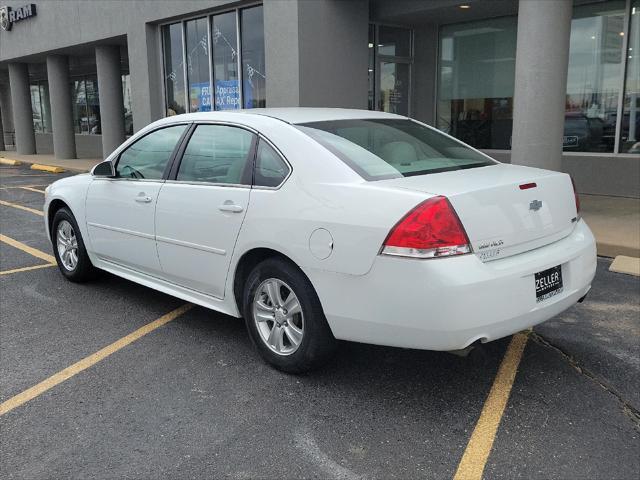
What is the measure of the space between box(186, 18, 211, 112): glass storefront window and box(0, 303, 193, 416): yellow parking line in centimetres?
1022

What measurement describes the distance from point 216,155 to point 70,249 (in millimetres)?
2359

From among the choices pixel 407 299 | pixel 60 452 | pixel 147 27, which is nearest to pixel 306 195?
pixel 407 299

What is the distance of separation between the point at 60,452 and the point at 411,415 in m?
1.77

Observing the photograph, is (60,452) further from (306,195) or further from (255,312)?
(306,195)

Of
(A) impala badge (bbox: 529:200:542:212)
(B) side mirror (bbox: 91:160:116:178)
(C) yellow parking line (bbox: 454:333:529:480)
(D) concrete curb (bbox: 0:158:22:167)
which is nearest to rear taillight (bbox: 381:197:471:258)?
(A) impala badge (bbox: 529:200:542:212)

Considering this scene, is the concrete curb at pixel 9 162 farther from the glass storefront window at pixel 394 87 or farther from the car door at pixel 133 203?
the car door at pixel 133 203

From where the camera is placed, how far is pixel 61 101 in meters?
21.1

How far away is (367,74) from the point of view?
1237 cm

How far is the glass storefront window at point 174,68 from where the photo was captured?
14.9 m

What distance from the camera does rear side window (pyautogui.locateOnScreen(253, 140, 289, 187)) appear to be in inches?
148

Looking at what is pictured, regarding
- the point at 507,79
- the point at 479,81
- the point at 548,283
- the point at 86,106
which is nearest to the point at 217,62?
the point at 479,81

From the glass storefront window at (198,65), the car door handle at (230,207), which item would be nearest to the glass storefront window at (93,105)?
the glass storefront window at (198,65)

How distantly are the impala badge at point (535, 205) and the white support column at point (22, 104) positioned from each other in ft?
78.0

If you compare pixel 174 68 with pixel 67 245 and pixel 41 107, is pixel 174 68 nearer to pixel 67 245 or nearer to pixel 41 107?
pixel 67 245
